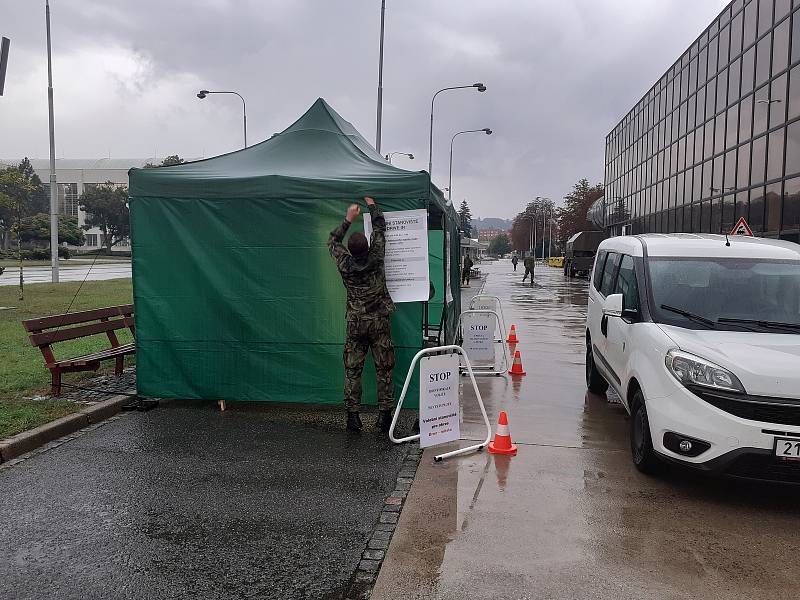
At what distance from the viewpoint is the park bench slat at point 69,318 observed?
284 inches

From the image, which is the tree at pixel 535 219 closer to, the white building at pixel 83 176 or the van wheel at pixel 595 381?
the white building at pixel 83 176

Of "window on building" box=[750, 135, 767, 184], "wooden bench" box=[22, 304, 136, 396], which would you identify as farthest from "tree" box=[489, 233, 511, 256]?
"wooden bench" box=[22, 304, 136, 396]

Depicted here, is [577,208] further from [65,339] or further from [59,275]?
[65,339]

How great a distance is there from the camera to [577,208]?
285 feet

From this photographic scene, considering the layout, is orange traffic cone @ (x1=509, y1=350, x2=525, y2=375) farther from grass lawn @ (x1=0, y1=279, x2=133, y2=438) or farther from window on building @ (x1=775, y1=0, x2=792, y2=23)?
window on building @ (x1=775, y1=0, x2=792, y2=23)

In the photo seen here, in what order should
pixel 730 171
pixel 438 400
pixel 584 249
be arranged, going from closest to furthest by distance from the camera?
pixel 438 400 < pixel 730 171 < pixel 584 249

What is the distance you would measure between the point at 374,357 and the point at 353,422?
2.24 feet

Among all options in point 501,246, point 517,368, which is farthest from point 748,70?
point 501,246

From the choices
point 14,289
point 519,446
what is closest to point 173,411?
point 519,446

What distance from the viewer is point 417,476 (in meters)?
5.25

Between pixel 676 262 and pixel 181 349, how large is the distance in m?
Answer: 5.28

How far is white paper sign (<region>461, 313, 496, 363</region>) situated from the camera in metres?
9.98

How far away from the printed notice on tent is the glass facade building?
16079 mm

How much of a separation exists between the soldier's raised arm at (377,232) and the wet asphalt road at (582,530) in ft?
6.44
